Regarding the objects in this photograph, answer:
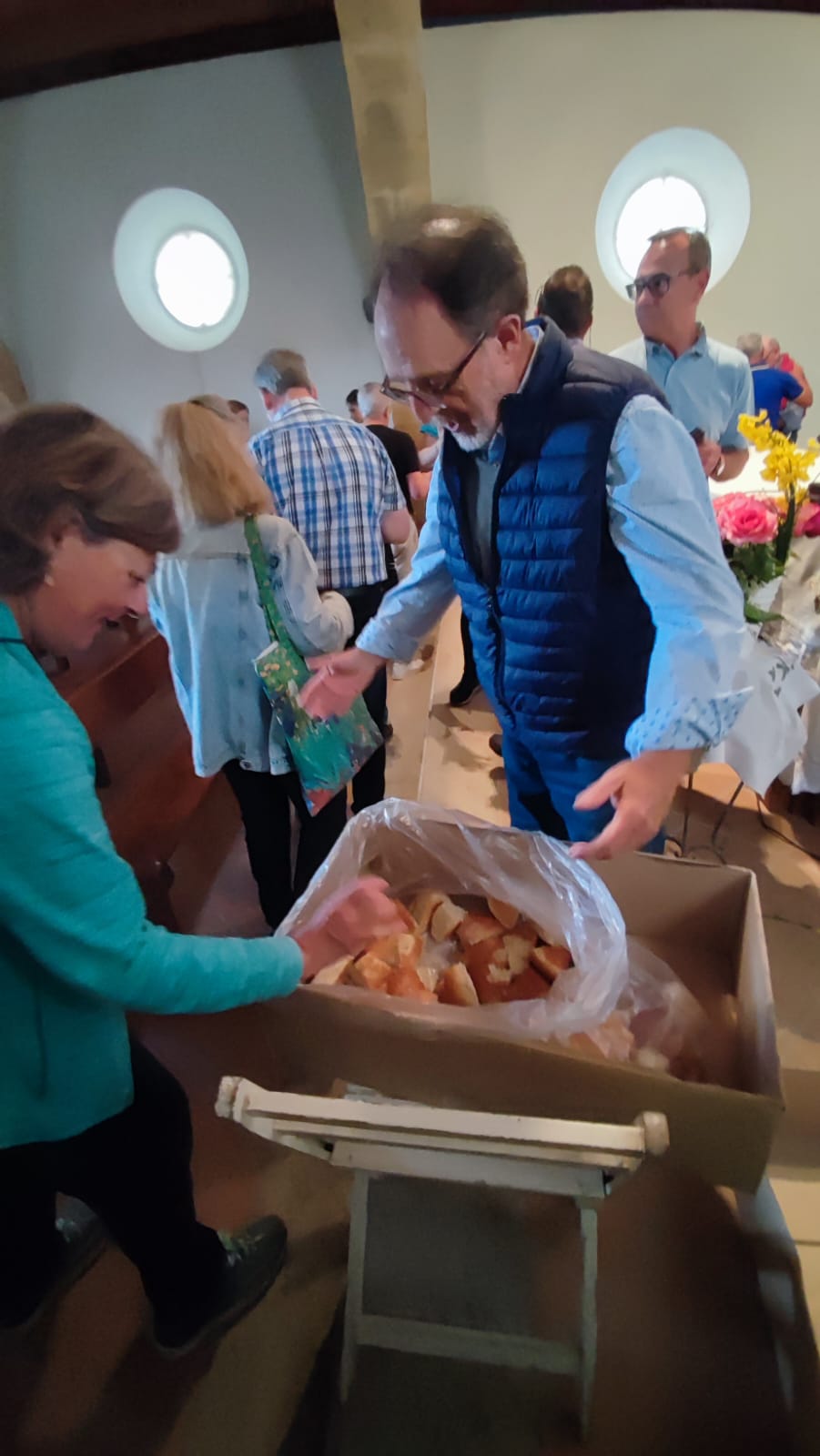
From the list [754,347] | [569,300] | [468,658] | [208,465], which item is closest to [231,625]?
[208,465]

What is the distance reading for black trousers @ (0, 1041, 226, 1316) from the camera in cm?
95

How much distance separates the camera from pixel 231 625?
1.53 metres

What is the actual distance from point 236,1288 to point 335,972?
691 mm

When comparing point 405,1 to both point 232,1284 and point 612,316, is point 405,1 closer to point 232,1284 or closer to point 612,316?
point 612,316

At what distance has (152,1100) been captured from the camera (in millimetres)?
981

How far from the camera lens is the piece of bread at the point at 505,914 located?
1.05 meters

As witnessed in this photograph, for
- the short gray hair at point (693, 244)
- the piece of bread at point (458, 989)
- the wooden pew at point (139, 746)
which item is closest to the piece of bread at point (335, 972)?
the piece of bread at point (458, 989)

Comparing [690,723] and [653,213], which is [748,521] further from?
[653,213]

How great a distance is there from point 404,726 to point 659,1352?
7.42ft

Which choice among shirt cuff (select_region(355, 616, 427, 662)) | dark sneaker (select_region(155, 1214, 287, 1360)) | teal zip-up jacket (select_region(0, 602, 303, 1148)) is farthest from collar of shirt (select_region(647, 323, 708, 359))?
dark sneaker (select_region(155, 1214, 287, 1360))

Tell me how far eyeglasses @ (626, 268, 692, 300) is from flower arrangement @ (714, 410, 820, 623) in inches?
23.7

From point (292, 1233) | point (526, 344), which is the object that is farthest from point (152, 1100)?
point (526, 344)

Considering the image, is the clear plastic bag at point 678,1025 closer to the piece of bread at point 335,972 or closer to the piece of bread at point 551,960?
the piece of bread at point 551,960

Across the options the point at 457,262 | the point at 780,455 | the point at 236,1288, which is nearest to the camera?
the point at 457,262
